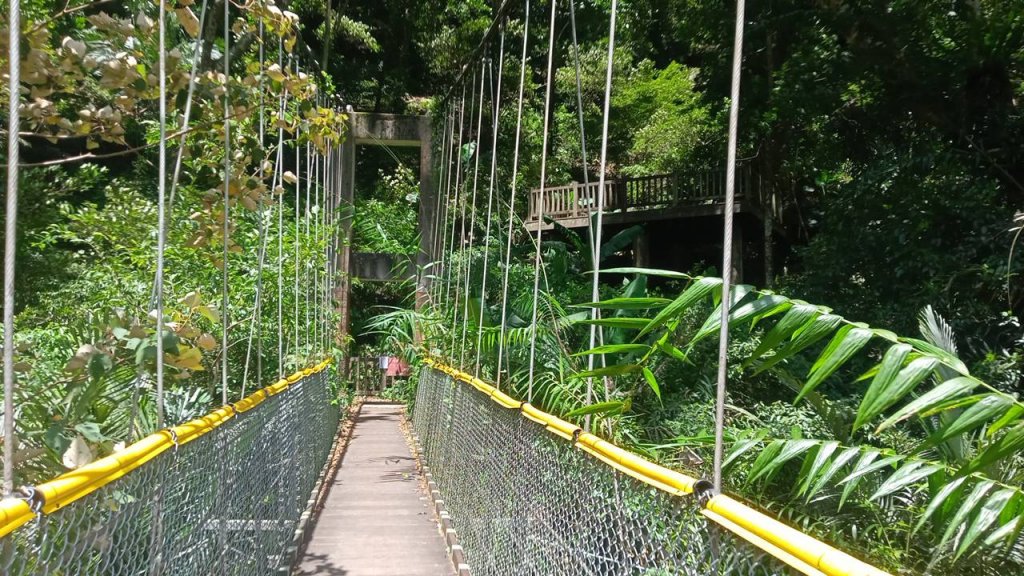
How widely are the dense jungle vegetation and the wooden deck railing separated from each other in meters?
0.65

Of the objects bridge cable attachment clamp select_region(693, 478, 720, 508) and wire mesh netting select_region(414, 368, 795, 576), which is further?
wire mesh netting select_region(414, 368, 795, 576)

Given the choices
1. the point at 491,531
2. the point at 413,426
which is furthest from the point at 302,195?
the point at 491,531

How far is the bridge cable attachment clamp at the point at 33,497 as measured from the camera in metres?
1.32

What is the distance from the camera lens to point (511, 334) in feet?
18.6

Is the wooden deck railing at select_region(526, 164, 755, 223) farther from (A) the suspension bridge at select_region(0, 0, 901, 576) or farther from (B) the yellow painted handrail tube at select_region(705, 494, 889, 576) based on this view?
(B) the yellow painted handrail tube at select_region(705, 494, 889, 576)

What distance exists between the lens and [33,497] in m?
1.33

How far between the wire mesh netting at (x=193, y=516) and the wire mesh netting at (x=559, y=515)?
1.08 meters

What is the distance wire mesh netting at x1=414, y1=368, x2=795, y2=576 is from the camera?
1.68 m

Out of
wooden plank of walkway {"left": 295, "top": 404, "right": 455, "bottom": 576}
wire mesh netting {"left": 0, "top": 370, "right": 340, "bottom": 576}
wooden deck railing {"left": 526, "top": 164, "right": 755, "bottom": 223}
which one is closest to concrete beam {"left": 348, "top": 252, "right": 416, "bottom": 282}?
wooden deck railing {"left": 526, "top": 164, "right": 755, "bottom": 223}

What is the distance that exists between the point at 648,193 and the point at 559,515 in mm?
15789

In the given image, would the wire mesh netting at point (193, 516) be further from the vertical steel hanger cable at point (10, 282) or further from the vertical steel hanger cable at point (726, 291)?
the vertical steel hanger cable at point (726, 291)

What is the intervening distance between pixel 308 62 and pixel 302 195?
36.8 feet

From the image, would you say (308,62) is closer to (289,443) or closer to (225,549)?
(289,443)

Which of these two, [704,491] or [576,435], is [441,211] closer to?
[576,435]
